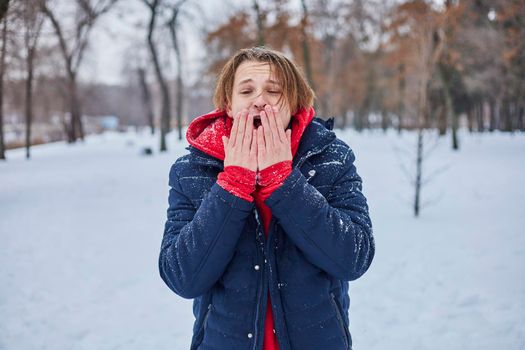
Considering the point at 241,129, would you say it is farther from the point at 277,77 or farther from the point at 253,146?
the point at 277,77

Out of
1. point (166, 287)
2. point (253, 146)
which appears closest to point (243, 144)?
point (253, 146)

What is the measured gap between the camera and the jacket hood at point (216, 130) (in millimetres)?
1400

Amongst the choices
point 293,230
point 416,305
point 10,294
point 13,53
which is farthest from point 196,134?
point 13,53

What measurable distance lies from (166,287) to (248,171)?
4049 mm

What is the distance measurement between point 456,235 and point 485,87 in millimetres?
27581

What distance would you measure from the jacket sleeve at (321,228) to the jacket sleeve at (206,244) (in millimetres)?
118

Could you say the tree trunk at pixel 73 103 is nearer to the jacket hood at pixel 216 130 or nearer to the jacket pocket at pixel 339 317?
the jacket hood at pixel 216 130

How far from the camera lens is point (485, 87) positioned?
29734 millimetres

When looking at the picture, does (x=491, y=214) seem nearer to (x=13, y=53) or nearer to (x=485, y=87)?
(x=13, y=53)

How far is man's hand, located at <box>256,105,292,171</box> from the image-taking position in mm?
1239

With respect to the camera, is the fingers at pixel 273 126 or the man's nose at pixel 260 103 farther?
the man's nose at pixel 260 103

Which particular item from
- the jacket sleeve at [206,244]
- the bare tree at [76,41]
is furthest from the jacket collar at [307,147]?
the bare tree at [76,41]

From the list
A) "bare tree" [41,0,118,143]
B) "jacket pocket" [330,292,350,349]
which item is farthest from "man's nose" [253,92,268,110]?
"bare tree" [41,0,118,143]

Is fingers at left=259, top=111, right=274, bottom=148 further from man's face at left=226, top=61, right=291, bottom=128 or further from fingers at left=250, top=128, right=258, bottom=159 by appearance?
man's face at left=226, top=61, right=291, bottom=128
